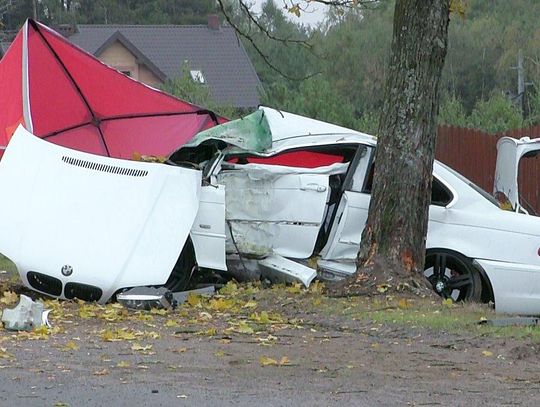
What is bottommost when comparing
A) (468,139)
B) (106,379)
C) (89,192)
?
(106,379)

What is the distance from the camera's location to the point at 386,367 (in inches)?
304

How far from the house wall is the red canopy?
137 feet

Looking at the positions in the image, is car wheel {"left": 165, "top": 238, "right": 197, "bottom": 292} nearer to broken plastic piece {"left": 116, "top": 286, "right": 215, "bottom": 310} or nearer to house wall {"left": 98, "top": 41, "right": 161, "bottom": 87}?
broken plastic piece {"left": 116, "top": 286, "right": 215, "bottom": 310}

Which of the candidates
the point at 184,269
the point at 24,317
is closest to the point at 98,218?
the point at 184,269

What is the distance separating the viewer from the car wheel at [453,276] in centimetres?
1130

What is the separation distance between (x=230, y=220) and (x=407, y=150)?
187cm

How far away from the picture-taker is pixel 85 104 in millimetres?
15852

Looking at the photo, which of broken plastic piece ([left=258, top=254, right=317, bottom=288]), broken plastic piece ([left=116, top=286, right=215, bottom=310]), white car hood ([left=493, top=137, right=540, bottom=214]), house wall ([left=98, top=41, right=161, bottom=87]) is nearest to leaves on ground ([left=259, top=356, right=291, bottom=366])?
broken plastic piece ([left=116, top=286, right=215, bottom=310])

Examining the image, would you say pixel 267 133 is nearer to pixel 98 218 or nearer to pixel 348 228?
pixel 348 228

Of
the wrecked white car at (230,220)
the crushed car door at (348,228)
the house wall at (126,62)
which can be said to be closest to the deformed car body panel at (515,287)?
the wrecked white car at (230,220)

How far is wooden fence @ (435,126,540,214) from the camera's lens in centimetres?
1727

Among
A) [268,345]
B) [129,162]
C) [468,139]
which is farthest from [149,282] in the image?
[468,139]

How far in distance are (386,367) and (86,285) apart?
3673mm

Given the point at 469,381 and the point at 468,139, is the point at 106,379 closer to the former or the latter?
the point at 469,381
